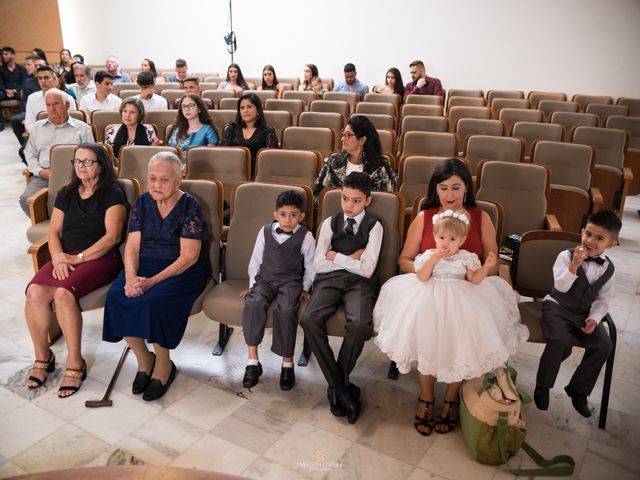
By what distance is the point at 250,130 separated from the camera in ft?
14.3

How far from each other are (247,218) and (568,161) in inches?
111

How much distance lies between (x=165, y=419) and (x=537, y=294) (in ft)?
6.40

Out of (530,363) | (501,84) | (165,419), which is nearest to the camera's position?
(165,419)

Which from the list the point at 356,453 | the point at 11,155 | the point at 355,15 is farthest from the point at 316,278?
the point at 355,15

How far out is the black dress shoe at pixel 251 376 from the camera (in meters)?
2.61

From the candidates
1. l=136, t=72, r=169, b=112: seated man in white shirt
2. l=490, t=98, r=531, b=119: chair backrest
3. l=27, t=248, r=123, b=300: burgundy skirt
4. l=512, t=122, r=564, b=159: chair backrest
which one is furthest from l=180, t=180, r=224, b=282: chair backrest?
l=490, t=98, r=531, b=119: chair backrest

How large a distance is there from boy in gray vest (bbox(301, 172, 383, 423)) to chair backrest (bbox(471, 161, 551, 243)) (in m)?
1.16

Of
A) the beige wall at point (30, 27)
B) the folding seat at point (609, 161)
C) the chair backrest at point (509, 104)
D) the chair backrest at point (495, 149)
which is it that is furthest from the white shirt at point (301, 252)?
the beige wall at point (30, 27)

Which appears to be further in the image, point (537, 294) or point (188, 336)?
point (188, 336)

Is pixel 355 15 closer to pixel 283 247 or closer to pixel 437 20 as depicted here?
pixel 437 20

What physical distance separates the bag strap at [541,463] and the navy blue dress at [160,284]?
5.02 ft

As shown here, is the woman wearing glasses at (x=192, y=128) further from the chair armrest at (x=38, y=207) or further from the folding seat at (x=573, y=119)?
the folding seat at (x=573, y=119)

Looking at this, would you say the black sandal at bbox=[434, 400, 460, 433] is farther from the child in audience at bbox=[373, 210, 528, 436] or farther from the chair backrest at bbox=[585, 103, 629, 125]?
the chair backrest at bbox=[585, 103, 629, 125]

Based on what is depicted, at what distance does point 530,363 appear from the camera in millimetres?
2850
